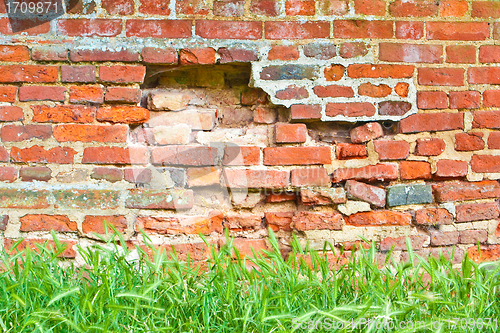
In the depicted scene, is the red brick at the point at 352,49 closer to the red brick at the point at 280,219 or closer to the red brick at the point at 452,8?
the red brick at the point at 452,8

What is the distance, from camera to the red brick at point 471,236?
1.71 meters

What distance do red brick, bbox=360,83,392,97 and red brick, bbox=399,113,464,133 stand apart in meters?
0.16

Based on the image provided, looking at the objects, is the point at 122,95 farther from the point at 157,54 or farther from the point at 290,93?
the point at 290,93

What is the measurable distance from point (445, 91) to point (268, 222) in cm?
101

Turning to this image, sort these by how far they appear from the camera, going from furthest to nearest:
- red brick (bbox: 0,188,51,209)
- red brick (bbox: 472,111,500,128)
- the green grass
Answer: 1. red brick (bbox: 472,111,500,128)
2. red brick (bbox: 0,188,51,209)
3. the green grass

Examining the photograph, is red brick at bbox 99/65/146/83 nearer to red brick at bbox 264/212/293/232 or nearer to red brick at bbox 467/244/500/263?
red brick at bbox 264/212/293/232

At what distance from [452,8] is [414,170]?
0.76 meters

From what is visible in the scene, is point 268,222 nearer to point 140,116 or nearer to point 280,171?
point 280,171

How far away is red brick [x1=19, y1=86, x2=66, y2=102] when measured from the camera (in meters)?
1.63

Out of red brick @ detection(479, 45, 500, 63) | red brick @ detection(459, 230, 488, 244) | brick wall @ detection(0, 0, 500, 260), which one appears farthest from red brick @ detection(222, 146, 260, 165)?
red brick @ detection(479, 45, 500, 63)

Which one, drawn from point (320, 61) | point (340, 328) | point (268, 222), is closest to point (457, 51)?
point (320, 61)

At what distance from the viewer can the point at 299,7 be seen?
1.66 metres

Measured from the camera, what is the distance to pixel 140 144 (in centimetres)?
170

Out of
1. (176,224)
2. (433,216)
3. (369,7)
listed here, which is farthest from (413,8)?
(176,224)
